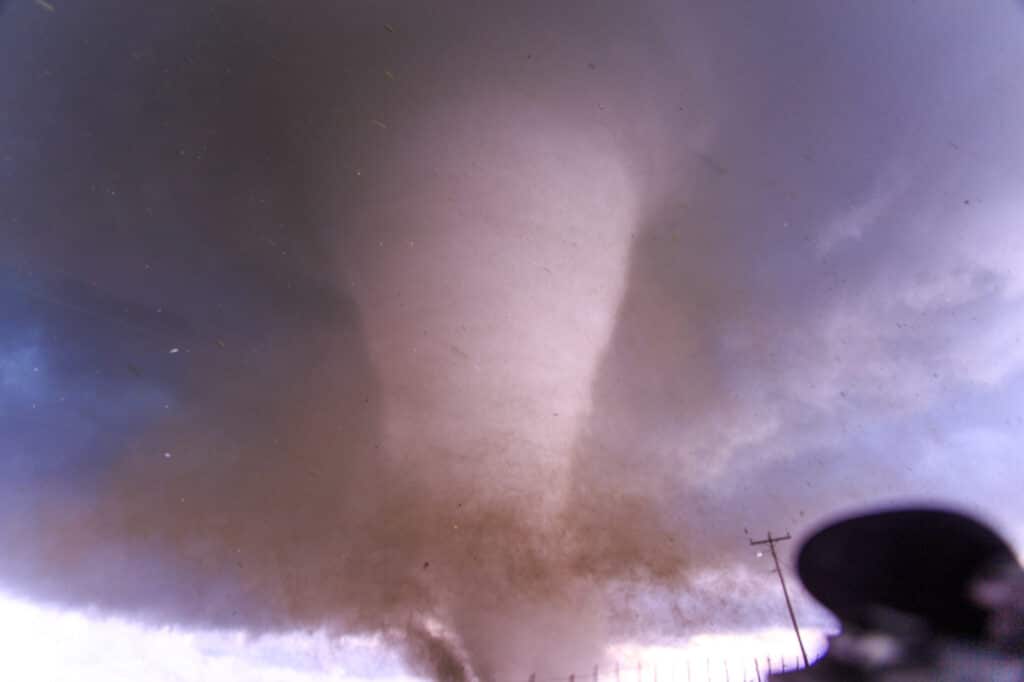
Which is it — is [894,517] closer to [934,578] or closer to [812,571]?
[934,578]

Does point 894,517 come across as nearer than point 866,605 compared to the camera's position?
Yes

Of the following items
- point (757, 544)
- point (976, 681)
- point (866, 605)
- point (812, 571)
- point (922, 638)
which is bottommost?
point (976, 681)

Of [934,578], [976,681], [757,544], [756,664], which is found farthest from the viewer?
[756,664]

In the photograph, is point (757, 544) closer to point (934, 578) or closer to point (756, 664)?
point (934, 578)

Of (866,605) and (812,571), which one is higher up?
(812,571)

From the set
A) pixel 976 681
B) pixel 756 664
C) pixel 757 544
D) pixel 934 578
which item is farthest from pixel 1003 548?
pixel 756 664

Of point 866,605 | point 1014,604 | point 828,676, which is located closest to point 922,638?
point 866,605

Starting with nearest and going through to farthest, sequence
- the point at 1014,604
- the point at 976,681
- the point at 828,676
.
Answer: the point at 1014,604, the point at 976,681, the point at 828,676
